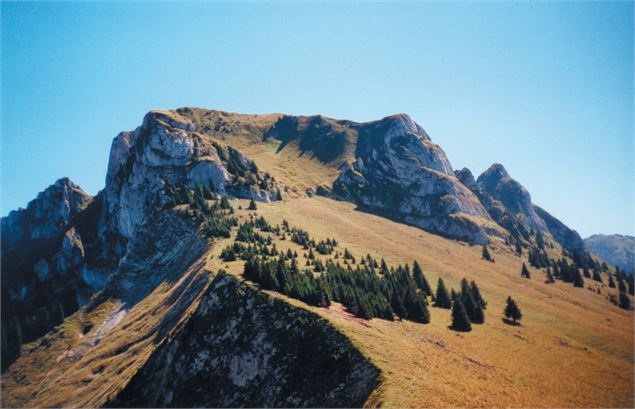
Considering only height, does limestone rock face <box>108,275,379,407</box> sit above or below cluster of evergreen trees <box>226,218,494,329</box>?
below

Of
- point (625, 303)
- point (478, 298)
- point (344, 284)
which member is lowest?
point (344, 284)

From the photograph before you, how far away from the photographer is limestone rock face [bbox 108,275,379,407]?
45.8 m

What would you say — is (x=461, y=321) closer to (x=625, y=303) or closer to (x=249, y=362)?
(x=249, y=362)

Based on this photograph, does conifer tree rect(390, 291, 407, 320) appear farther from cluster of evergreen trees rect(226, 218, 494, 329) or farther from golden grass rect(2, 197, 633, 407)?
golden grass rect(2, 197, 633, 407)

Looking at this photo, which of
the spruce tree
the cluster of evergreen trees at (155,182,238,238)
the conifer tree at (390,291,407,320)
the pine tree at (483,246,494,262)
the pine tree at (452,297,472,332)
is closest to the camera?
the conifer tree at (390,291,407,320)

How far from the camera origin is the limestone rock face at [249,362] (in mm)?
45781

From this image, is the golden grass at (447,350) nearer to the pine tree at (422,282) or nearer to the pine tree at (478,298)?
the pine tree at (478,298)

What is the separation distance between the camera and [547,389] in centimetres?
5106

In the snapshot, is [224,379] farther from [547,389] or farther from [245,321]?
[547,389]

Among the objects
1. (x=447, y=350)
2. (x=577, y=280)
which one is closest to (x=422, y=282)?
(x=447, y=350)

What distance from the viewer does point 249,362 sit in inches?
2165

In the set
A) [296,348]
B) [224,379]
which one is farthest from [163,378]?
[296,348]

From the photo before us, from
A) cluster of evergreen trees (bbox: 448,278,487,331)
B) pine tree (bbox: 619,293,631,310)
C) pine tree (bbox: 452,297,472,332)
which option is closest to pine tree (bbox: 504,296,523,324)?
cluster of evergreen trees (bbox: 448,278,487,331)

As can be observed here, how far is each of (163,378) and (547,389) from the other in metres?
60.1
